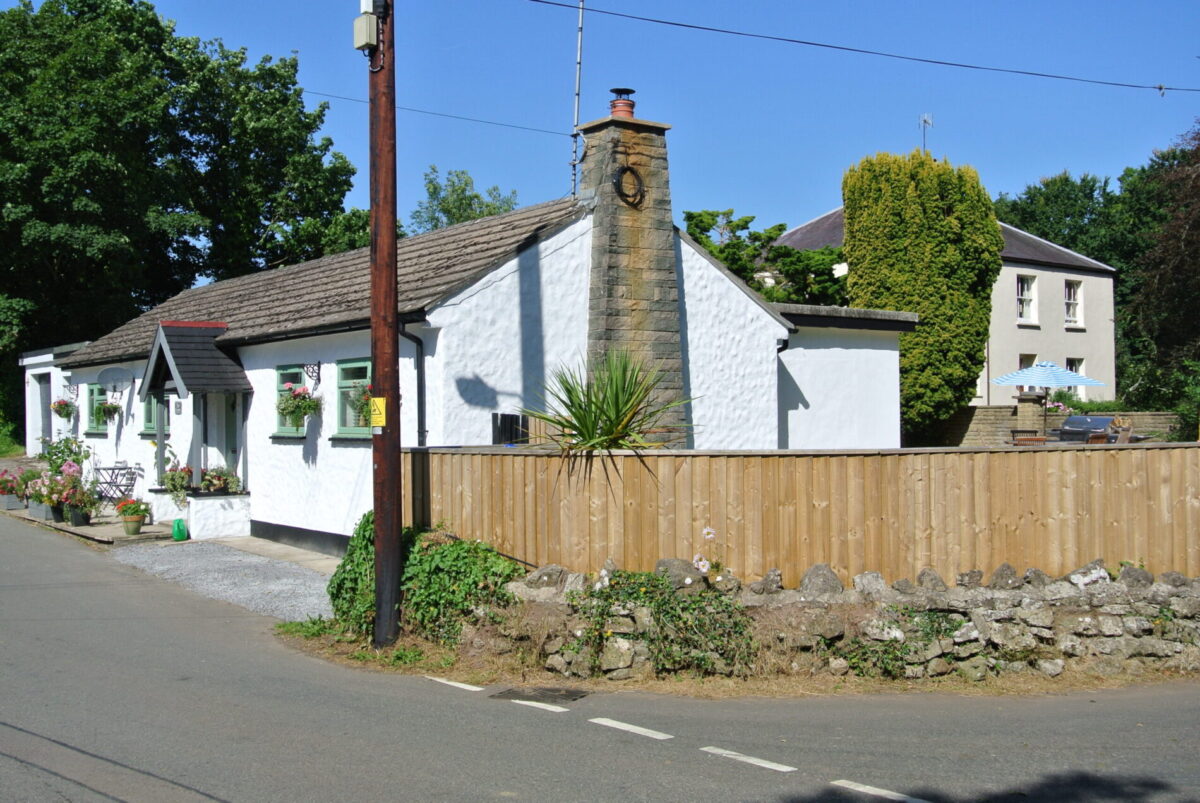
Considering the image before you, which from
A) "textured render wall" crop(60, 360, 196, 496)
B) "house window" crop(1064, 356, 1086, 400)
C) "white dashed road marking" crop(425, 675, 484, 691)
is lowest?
"white dashed road marking" crop(425, 675, 484, 691)

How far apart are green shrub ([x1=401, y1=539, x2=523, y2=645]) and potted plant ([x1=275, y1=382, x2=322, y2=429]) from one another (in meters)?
6.07

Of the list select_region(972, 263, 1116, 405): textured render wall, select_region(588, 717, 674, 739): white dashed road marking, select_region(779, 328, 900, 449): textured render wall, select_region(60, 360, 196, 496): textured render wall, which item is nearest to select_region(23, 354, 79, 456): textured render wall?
select_region(60, 360, 196, 496): textured render wall

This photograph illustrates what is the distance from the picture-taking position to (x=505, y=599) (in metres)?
9.06

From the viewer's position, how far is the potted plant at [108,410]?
22.6m

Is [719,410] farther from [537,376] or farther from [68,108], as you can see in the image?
[68,108]

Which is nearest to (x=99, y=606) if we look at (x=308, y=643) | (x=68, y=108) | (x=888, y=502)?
(x=308, y=643)

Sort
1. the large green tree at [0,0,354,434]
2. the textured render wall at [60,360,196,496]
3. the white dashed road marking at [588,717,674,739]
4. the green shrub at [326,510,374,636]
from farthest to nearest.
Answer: the large green tree at [0,0,354,434], the textured render wall at [60,360,196,496], the green shrub at [326,510,374,636], the white dashed road marking at [588,717,674,739]

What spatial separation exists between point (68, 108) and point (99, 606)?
24.5m

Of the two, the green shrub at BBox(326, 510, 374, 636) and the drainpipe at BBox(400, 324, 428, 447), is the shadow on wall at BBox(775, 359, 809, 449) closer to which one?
the drainpipe at BBox(400, 324, 428, 447)

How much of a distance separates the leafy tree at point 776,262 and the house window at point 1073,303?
44.8ft

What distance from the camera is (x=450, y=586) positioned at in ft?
30.7

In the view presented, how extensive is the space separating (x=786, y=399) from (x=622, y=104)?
6.10 m

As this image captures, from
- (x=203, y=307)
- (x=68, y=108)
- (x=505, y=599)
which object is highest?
(x=68, y=108)

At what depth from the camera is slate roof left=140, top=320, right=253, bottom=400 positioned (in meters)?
16.9
